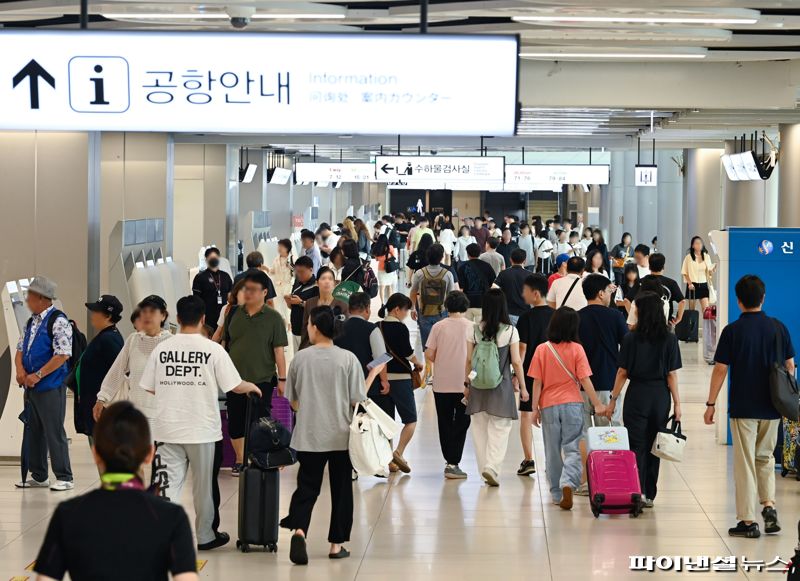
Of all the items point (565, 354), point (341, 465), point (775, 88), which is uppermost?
point (775, 88)

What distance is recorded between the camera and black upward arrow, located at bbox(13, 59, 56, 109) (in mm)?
4988

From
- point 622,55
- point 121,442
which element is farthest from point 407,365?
point 121,442

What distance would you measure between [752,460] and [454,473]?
2.56 meters

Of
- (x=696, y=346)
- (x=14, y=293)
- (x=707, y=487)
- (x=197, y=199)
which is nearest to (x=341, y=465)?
(x=707, y=487)

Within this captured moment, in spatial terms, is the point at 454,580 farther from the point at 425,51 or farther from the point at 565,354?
the point at 425,51

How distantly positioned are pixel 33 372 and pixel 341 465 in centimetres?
286

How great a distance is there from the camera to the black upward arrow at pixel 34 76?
196 inches

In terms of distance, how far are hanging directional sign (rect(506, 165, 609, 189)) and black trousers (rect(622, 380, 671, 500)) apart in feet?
48.4

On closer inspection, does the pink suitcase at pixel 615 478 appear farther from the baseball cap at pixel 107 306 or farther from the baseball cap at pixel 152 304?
the baseball cap at pixel 107 306

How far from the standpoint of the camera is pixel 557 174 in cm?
2270

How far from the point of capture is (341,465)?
670cm

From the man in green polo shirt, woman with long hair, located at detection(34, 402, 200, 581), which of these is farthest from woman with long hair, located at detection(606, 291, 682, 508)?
woman with long hair, located at detection(34, 402, 200, 581)

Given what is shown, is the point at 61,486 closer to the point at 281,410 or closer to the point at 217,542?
the point at 281,410

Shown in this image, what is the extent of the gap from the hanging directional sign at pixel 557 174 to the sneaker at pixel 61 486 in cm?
1515
